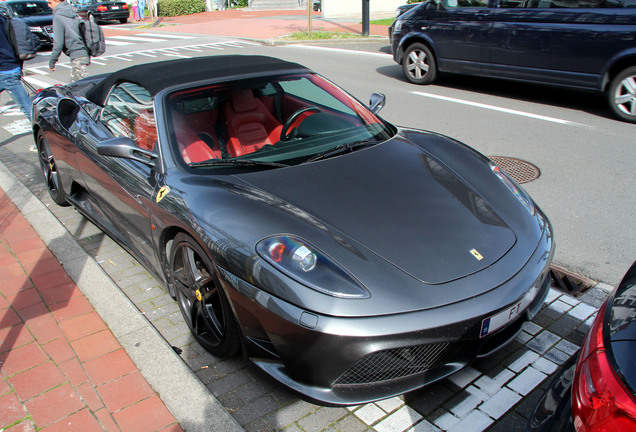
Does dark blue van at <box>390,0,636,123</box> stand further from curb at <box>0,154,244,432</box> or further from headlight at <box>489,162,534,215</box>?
curb at <box>0,154,244,432</box>

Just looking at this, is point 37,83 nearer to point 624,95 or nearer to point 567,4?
point 567,4

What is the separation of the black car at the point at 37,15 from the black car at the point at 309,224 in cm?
1681

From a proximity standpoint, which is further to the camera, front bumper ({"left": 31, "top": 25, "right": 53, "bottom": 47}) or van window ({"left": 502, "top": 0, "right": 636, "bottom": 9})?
front bumper ({"left": 31, "top": 25, "right": 53, "bottom": 47})

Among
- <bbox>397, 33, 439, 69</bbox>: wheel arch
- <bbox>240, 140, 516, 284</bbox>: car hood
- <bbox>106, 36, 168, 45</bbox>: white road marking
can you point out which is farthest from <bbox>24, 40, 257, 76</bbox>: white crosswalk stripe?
<bbox>240, 140, 516, 284</bbox>: car hood

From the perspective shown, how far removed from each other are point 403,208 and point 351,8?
2406cm

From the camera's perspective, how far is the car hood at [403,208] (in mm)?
2590

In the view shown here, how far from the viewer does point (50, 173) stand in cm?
539

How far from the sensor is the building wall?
2484 centimetres

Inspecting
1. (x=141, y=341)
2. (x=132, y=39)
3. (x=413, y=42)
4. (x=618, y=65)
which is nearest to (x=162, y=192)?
(x=141, y=341)

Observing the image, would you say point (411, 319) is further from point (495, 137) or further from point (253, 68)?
point (495, 137)

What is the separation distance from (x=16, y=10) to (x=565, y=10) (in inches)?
756

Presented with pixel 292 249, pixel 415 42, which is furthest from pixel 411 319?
pixel 415 42

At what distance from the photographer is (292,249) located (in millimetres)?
2551

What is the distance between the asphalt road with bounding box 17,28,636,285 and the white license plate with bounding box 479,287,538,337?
141 centimetres
